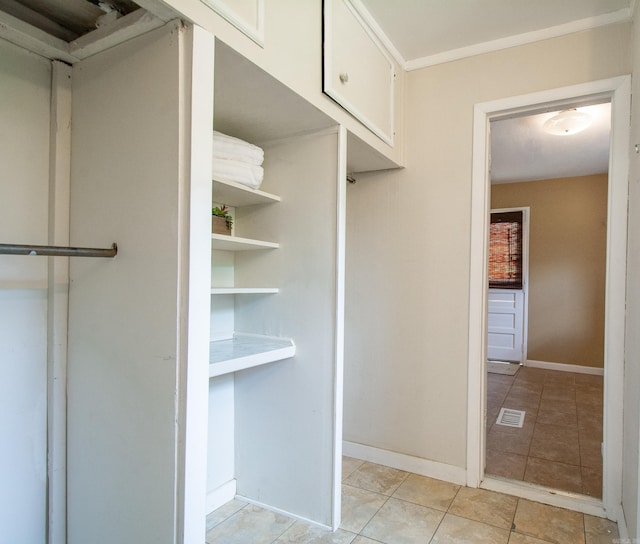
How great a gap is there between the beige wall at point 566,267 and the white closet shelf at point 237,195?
14.0 ft

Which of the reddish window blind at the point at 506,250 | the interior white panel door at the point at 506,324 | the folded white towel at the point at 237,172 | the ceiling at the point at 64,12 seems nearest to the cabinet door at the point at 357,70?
the folded white towel at the point at 237,172

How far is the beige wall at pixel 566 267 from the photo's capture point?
15.0 ft

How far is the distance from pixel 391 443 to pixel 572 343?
139 inches

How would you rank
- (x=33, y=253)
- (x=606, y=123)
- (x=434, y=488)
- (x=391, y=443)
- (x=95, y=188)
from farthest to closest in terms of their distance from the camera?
(x=606, y=123) < (x=391, y=443) < (x=434, y=488) < (x=95, y=188) < (x=33, y=253)

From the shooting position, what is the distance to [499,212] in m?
5.14

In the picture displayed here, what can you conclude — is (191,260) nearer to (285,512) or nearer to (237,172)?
(237,172)

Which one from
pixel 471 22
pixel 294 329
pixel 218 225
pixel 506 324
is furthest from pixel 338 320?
pixel 506 324

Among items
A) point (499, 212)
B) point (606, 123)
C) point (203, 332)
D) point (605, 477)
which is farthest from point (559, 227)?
point (203, 332)

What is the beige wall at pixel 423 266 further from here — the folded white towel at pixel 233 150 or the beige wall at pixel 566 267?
the beige wall at pixel 566 267

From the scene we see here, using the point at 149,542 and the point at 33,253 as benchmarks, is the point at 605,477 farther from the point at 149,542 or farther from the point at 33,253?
the point at 33,253

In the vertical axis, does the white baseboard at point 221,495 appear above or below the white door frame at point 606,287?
below

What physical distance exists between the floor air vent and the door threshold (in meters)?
0.98

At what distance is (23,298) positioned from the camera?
1206mm

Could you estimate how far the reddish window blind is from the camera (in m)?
5.05
